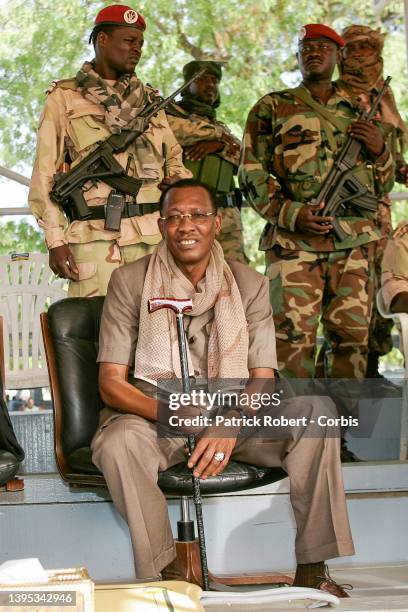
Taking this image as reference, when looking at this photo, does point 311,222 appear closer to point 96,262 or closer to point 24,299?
point 96,262

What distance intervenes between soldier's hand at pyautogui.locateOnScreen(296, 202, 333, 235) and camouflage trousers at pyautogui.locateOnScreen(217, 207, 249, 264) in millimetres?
722

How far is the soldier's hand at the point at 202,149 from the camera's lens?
5.02m

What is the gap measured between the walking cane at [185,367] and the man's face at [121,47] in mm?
1383

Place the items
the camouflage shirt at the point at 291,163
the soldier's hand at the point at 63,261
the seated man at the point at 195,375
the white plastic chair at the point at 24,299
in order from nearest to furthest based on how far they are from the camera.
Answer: the seated man at the point at 195,375
the soldier's hand at the point at 63,261
the camouflage shirt at the point at 291,163
the white plastic chair at the point at 24,299

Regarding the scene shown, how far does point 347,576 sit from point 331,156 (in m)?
1.77

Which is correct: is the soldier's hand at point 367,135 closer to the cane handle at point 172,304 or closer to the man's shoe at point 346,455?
the man's shoe at point 346,455

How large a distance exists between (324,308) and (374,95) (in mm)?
1315

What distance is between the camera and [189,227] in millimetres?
3334

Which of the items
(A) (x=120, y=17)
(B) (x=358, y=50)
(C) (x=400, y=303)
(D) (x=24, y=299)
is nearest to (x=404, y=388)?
(C) (x=400, y=303)

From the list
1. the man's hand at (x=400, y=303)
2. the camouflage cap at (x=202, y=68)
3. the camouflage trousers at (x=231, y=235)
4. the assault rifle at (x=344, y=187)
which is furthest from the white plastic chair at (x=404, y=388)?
the camouflage cap at (x=202, y=68)

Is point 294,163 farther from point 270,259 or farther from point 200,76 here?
point 200,76

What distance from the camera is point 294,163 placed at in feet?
14.5

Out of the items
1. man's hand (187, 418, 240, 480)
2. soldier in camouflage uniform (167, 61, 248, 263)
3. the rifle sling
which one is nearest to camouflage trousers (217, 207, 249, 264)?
soldier in camouflage uniform (167, 61, 248, 263)

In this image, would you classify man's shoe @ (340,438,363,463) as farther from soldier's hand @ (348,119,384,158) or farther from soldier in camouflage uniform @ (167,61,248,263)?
soldier in camouflage uniform @ (167,61,248,263)
